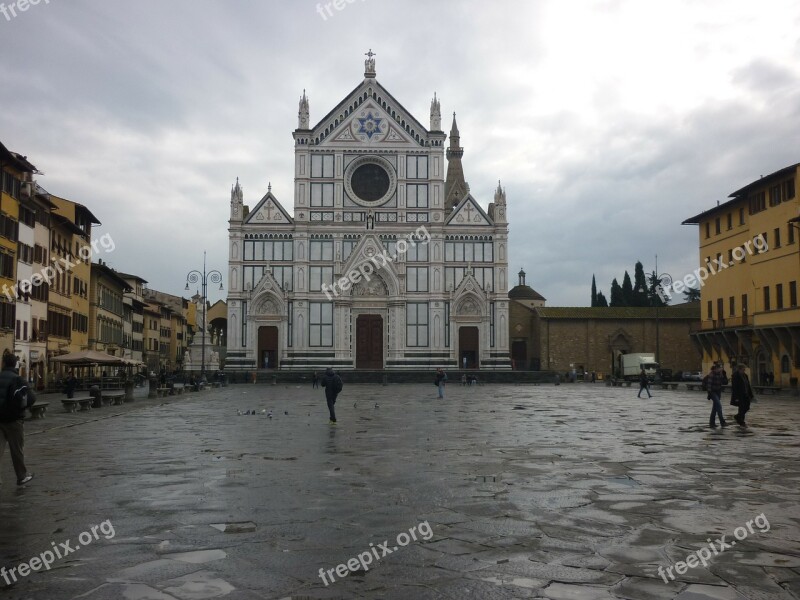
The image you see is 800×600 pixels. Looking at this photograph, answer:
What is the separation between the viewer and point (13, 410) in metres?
10.5

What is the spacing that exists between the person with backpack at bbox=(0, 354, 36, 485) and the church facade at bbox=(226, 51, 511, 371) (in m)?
53.0

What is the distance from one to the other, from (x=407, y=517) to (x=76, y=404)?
22.0 metres

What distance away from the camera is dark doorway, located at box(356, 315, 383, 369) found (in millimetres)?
65006

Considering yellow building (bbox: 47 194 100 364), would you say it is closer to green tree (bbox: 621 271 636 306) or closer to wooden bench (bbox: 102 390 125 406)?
wooden bench (bbox: 102 390 125 406)

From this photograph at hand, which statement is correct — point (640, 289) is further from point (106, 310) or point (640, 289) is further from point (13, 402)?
point (13, 402)

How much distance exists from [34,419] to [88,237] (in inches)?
1264

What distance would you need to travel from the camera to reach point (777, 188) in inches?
1699

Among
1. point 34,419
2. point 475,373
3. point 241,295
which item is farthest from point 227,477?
point 241,295

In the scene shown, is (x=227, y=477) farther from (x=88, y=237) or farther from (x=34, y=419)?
(x=88, y=237)

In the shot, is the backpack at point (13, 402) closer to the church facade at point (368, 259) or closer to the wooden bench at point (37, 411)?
the wooden bench at point (37, 411)

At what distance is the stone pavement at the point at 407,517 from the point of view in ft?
19.1

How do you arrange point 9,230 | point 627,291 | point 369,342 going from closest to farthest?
point 9,230, point 369,342, point 627,291

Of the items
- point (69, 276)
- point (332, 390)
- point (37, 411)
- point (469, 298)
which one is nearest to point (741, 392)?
point (332, 390)

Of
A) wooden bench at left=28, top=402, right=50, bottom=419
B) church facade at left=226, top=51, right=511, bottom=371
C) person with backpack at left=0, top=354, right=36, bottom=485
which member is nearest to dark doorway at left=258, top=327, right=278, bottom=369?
church facade at left=226, top=51, right=511, bottom=371
